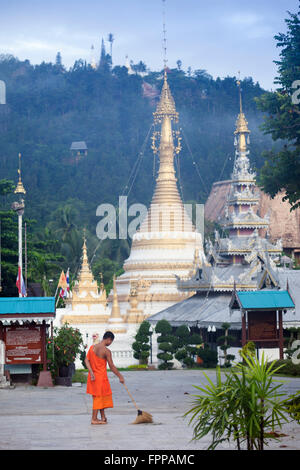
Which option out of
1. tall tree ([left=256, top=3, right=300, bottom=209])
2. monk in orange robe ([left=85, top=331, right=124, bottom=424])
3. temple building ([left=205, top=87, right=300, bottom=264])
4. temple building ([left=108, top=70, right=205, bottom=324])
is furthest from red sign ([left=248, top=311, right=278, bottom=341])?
temple building ([left=108, top=70, right=205, bottom=324])

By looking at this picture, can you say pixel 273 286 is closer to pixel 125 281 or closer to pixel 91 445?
pixel 125 281

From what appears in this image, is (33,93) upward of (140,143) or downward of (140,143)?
upward

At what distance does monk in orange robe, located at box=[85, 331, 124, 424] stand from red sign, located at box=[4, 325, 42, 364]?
764 cm

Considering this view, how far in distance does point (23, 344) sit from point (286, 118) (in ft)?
31.4

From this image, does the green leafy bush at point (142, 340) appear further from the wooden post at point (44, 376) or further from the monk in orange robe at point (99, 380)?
the monk in orange robe at point (99, 380)

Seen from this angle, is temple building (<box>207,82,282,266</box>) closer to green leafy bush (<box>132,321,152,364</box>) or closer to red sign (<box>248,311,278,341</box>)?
green leafy bush (<box>132,321,152,364</box>)

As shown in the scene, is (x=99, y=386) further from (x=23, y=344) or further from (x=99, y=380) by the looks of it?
(x=23, y=344)

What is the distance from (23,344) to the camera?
21703 millimetres

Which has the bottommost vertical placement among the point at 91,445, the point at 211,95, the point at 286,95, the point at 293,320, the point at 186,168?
the point at 91,445

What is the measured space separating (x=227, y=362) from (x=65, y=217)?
48.3m

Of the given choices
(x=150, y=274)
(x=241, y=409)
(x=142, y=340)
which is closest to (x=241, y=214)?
(x=150, y=274)

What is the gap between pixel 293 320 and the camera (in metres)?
29.8

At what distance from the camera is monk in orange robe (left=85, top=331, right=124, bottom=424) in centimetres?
1369

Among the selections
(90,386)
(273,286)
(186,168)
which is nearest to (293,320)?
(273,286)
